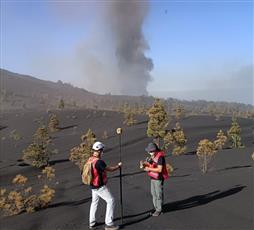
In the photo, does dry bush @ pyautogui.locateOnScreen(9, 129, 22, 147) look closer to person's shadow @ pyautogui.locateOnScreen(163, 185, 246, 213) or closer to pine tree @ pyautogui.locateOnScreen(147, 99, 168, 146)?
pine tree @ pyautogui.locateOnScreen(147, 99, 168, 146)

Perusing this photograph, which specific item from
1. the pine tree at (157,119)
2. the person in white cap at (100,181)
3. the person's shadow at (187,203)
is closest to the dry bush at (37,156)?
the pine tree at (157,119)

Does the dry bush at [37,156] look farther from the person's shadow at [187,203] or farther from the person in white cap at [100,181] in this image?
the person in white cap at [100,181]

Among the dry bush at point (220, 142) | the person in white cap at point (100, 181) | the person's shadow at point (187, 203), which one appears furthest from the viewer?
the dry bush at point (220, 142)

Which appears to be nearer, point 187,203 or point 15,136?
point 187,203

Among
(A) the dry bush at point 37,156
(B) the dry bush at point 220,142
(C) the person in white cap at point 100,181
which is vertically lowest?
(A) the dry bush at point 37,156

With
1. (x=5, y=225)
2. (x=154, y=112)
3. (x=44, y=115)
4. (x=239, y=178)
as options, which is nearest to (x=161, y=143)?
(x=154, y=112)

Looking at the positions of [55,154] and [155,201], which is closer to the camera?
[155,201]

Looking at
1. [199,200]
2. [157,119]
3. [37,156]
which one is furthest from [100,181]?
[157,119]

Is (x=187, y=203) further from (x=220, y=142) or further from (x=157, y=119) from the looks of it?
(x=157, y=119)

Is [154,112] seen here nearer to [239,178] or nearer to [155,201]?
[239,178]

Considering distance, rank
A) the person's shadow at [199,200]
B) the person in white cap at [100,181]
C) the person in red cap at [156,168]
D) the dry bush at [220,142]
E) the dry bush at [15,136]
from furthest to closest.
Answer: the dry bush at [15,136] < the dry bush at [220,142] < the person's shadow at [199,200] < the person in red cap at [156,168] < the person in white cap at [100,181]

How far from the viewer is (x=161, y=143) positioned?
44.8 meters

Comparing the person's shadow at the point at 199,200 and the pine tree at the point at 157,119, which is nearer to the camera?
the person's shadow at the point at 199,200

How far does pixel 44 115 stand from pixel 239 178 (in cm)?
7842
